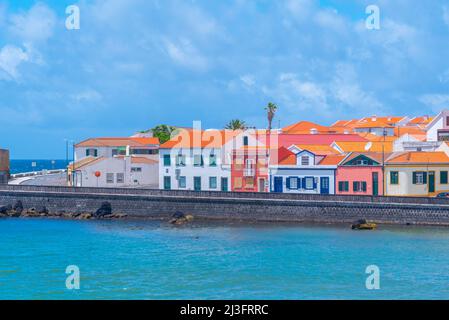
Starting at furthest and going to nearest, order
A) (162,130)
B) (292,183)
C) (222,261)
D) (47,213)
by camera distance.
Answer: (162,130), (47,213), (292,183), (222,261)

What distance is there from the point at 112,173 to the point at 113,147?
11.4 m

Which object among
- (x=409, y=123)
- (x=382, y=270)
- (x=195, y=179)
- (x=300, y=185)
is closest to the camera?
(x=382, y=270)

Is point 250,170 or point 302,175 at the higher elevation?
point 250,170

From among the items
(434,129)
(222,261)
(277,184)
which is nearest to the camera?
(222,261)

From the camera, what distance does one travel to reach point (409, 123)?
114 meters

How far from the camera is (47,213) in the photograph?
69.4 metres

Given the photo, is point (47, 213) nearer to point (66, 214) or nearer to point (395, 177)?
point (66, 214)

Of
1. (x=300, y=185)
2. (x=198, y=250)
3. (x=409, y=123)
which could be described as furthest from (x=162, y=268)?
(x=409, y=123)

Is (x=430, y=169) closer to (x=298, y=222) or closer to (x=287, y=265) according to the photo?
(x=298, y=222)

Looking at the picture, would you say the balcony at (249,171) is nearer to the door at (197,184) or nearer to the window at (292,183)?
the window at (292,183)

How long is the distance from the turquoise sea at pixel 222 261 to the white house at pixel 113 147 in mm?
26151

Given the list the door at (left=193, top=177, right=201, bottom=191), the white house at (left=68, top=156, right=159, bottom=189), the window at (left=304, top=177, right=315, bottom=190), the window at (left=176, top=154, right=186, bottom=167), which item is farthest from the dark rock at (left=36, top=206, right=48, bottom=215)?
the window at (left=304, top=177, right=315, bottom=190)

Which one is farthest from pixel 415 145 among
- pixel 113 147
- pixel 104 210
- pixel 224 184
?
pixel 113 147
